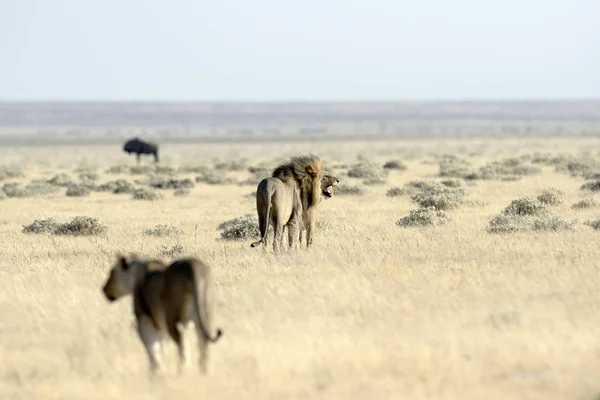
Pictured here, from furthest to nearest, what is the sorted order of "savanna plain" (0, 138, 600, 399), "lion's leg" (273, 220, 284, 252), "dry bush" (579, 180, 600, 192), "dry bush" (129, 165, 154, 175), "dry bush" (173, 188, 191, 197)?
1. "dry bush" (129, 165, 154, 175)
2. "dry bush" (173, 188, 191, 197)
3. "dry bush" (579, 180, 600, 192)
4. "lion's leg" (273, 220, 284, 252)
5. "savanna plain" (0, 138, 600, 399)

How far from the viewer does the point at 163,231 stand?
18.4m

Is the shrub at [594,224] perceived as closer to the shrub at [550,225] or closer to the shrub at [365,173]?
the shrub at [550,225]

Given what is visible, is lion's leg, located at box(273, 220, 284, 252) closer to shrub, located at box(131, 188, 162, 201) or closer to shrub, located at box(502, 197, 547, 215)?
shrub, located at box(502, 197, 547, 215)

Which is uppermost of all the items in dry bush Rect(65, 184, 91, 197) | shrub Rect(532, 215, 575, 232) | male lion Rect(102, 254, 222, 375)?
male lion Rect(102, 254, 222, 375)

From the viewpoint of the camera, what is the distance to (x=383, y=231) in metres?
17.6

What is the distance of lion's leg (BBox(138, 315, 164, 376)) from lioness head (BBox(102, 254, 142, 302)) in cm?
38

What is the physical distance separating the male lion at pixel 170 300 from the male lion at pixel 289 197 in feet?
19.2

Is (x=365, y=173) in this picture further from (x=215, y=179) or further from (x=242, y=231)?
(x=242, y=231)

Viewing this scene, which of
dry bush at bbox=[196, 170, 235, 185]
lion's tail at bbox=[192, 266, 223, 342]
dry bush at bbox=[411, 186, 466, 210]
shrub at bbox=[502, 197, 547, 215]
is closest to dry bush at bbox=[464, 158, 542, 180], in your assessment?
dry bush at bbox=[196, 170, 235, 185]

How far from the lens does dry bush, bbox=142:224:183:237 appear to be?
18281 mm

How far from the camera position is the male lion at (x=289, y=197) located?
14.2 metres

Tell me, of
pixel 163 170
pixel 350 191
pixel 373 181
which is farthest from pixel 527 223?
pixel 163 170

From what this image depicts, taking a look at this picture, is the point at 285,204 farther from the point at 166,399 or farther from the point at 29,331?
the point at 166,399

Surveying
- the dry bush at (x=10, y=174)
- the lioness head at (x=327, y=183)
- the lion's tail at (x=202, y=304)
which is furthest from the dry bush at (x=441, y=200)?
the dry bush at (x=10, y=174)
